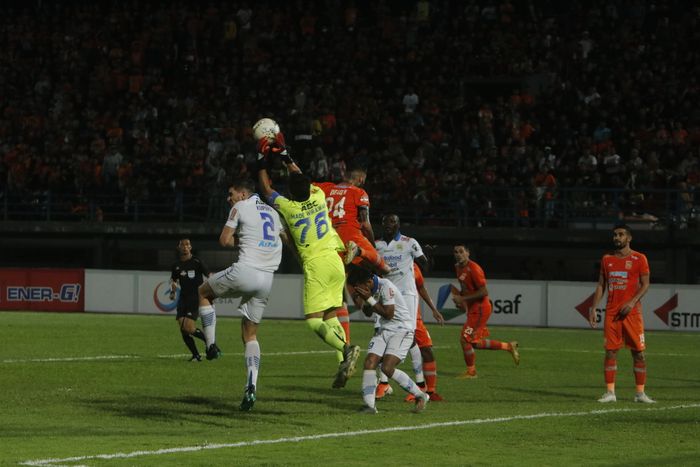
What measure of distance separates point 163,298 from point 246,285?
23.3 meters

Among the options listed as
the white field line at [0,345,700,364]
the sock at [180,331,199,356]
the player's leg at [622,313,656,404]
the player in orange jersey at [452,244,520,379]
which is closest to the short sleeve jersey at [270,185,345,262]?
the player's leg at [622,313,656,404]

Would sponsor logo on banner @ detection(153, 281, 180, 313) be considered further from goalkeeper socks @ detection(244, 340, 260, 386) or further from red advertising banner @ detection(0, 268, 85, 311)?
goalkeeper socks @ detection(244, 340, 260, 386)

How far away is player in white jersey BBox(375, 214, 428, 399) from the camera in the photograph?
15.8m

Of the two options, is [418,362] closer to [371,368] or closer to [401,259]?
[401,259]

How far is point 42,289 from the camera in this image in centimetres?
3803

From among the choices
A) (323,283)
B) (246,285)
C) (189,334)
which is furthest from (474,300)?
(246,285)

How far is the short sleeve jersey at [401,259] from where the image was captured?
52.5 feet

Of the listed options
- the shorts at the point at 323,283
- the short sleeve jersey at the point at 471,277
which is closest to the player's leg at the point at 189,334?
the short sleeve jersey at the point at 471,277

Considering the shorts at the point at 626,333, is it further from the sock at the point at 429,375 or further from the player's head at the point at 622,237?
the sock at the point at 429,375

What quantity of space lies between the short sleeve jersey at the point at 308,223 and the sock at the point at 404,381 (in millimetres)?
1522

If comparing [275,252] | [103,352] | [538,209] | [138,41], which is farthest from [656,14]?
[275,252]

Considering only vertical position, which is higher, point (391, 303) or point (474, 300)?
point (391, 303)

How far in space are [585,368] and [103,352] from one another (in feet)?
27.8

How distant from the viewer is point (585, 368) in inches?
849
